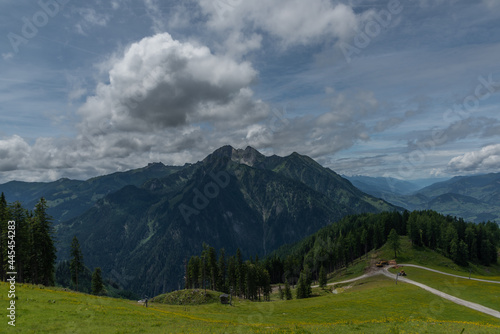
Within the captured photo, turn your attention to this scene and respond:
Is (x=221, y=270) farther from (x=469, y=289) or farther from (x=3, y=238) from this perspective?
(x=469, y=289)

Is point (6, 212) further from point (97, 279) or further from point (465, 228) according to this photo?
point (465, 228)

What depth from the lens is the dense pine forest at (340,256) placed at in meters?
114

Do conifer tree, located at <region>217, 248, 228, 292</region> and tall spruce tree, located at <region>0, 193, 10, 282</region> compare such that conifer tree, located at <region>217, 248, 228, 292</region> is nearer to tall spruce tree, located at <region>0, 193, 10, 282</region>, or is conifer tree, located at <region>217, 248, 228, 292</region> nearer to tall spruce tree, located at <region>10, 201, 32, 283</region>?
tall spruce tree, located at <region>10, 201, 32, 283</region>

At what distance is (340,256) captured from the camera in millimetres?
147875

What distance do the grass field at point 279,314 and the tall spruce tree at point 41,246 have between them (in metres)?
27.4

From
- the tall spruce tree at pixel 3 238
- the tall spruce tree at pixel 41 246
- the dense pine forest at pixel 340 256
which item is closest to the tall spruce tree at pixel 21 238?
the tall spruce tree at pixel 41 246

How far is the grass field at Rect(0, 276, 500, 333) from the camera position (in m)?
29.2

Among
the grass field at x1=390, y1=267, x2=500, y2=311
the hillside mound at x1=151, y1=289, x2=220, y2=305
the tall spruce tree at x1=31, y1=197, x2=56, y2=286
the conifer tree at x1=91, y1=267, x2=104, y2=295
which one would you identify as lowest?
the hillside mound at x1=151, y1=289, x2=220, y2=305

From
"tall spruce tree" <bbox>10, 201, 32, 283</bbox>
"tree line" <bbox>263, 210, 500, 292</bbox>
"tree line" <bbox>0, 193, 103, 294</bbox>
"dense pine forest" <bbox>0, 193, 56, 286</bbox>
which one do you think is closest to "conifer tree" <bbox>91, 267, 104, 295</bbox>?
"tree line" <bbox>0, 193, 103, 294</bbox>

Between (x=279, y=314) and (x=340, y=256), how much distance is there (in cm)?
10072

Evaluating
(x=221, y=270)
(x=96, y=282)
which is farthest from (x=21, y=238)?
(x=221, y=270)

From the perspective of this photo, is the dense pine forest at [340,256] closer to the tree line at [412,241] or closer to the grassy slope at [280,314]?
the tree line at [412,241]

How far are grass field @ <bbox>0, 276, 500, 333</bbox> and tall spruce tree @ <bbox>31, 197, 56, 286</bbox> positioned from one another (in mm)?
27384

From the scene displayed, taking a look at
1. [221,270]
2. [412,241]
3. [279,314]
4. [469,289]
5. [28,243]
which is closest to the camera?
[279,314]
